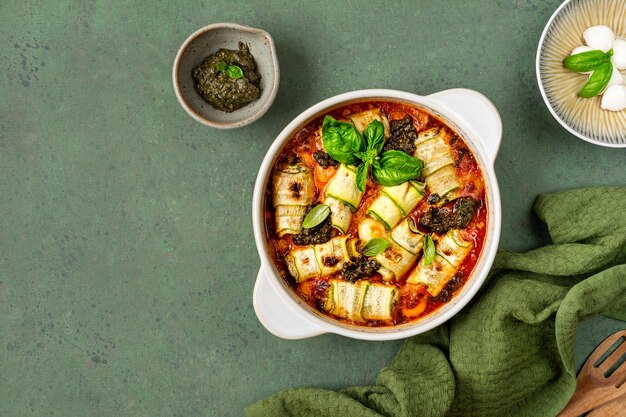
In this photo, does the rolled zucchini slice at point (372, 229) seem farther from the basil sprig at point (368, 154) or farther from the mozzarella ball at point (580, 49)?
the mozzarella ball at point (580, 49)

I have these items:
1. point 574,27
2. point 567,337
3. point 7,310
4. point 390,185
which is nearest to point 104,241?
point 7,310

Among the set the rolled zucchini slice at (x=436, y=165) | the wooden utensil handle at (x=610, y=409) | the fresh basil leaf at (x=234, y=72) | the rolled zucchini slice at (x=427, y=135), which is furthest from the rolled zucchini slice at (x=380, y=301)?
the wooden utensil handle at (x=610, y=409)

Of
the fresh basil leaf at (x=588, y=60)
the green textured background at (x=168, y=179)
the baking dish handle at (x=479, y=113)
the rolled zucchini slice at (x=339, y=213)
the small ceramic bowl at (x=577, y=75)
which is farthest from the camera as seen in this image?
the green textured background at (x=168, y=179)

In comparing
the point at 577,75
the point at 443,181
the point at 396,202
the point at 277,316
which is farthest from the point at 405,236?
the point at 577,75

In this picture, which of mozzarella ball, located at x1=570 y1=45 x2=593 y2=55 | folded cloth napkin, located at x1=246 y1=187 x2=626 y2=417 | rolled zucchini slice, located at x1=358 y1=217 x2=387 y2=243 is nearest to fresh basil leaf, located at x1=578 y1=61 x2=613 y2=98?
mozzarella ball, located at x1=570 y1=45 x2=593 y2=55

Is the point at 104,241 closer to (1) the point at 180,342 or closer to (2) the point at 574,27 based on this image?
(1) the point at 180,342

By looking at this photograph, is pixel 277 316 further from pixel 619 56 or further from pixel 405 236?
pixel 619 56
